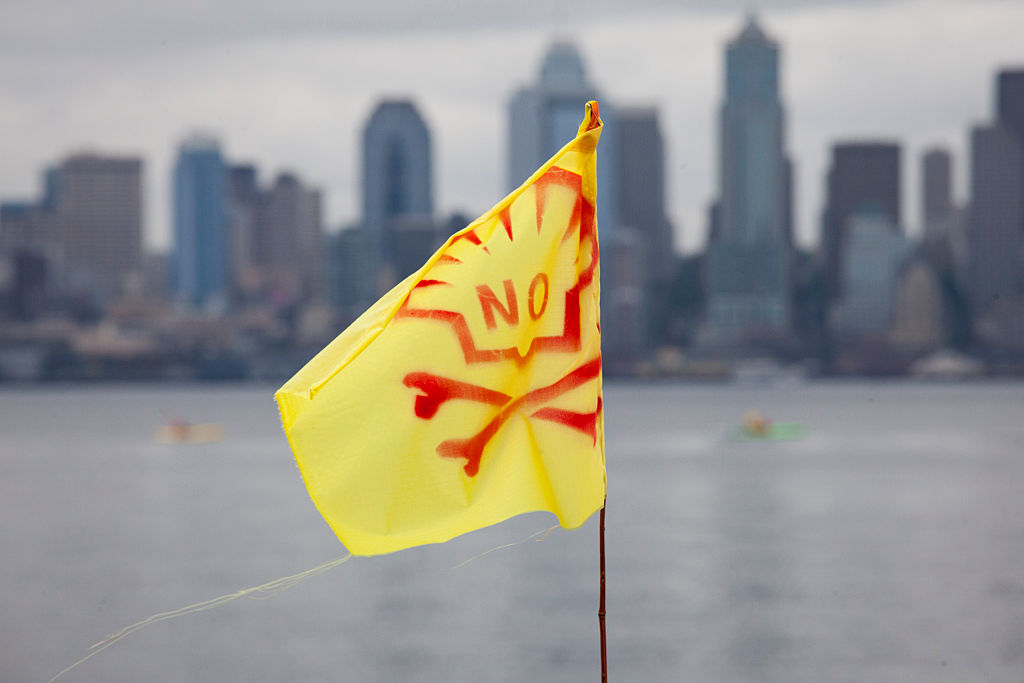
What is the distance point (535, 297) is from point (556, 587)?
105 ft

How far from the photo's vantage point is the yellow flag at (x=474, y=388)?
886 cm

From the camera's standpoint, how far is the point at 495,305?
9.30 m

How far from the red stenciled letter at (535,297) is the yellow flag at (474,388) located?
0.03ft

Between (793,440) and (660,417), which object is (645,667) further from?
(660,417)

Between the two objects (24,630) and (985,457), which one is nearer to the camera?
(24,630)

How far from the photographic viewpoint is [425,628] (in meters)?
33.5

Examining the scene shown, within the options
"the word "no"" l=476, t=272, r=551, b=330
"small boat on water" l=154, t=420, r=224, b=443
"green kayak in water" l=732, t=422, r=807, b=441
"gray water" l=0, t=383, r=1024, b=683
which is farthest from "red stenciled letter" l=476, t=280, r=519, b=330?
"small boat on water" l=154, t=420, r=224, b=443

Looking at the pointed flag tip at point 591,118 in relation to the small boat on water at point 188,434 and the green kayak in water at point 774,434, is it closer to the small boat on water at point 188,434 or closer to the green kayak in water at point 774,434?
the green kayak in water at point 774,434

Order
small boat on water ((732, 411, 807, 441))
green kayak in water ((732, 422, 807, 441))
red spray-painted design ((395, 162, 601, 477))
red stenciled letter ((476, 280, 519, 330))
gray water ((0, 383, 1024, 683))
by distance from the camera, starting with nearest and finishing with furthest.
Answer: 1. red spray-painted design ((395, 162, 601, 477))
2. red stenciled letter ((476, 280, 519, 330))
3. gray water ((0, 383, 1024, 683))
4. small boat on water ((732, 411, 807, 441))
5. green kayak in water ((732, 422, 807, 441))

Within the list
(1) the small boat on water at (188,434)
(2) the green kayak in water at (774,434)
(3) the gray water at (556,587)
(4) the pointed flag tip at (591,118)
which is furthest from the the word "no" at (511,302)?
→ (1) the small boat on water at (188,434)

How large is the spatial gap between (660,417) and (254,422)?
5424cm

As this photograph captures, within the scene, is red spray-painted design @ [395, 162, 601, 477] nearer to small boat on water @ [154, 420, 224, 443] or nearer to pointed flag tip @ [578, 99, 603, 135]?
pointed flag tip @ [578, 99, 603, 135]

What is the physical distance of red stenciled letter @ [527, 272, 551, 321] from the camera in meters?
9.42

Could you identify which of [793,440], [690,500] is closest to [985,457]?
[793,440]
